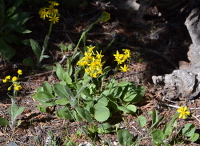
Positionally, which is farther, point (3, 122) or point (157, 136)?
point (3, 122)

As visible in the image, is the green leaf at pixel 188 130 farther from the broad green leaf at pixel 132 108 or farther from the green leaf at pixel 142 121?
the broad green leaf at pixel 132 108

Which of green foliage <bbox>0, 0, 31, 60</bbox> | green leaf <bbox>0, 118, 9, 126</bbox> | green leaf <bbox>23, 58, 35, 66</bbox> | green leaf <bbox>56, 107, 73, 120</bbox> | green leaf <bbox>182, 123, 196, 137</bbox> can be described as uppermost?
green foliage <bbox>0, 0, 31, 60</bbox>

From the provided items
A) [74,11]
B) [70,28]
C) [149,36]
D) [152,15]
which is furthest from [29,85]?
[152,15]

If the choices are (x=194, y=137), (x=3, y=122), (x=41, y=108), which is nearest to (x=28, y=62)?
(x=41, y=108)

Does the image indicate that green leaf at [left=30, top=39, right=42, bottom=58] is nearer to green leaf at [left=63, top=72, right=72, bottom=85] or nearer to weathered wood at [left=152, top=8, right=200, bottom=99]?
green leaf at [left=63, top=72, right=72, bottom=85]

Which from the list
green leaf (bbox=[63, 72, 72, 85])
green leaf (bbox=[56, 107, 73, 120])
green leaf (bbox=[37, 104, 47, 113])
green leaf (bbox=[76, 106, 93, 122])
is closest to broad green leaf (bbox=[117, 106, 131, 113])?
green leaf (bbox=[76, 106, 93, 122])

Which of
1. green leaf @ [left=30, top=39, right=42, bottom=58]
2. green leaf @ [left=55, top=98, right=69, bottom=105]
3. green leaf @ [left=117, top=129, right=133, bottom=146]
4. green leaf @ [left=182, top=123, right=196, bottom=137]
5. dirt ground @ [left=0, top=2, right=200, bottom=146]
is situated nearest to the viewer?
green leaf @ [left=117, top=129, right=133, bottom=146]

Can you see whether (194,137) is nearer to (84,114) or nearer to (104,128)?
(104,128)

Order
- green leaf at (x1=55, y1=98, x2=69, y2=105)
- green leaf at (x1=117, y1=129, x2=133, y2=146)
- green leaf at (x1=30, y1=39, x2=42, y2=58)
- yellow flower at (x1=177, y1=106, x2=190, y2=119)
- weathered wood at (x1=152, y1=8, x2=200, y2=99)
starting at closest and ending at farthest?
yellow flower at (x1=177, y1=106, x2=190, y2=119) → green leaf at (x1=117, y1=129, x2=133, y2=146) → green leaf at (x1=55, y1=98, x2=69, y2=105) → weathered wood at (x1=152, y1=8, x2=200, y2=99) → green leaf at (x1=30, y1=39, x2=42, y2=58)
